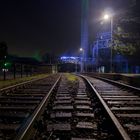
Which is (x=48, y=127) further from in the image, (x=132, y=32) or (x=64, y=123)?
(x=132, y=32)

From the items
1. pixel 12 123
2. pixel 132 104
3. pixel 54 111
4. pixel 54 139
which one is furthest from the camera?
pixel 132 104

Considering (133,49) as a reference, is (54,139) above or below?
below

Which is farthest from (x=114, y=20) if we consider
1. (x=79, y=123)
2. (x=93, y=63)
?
(x=93, y=63)

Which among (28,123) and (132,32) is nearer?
(28,123)

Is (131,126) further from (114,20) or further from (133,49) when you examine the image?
(114,20)

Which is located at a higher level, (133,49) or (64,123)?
(133,49)

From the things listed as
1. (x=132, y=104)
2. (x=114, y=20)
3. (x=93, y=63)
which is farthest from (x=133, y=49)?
(x=93, y=63)

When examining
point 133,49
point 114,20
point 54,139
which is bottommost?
point 54,139

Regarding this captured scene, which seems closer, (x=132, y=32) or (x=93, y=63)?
(x=132, y=32)

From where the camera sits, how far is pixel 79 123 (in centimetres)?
623

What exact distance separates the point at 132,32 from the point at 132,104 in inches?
956

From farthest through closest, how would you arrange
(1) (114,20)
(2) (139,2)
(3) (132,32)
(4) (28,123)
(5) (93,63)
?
(5) (93,63)
(1) (114,20)
(3) (132,32)
(2) (139,2)
(4) (28,123)

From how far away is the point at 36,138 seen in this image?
200 inches

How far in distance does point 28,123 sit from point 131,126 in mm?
2026
